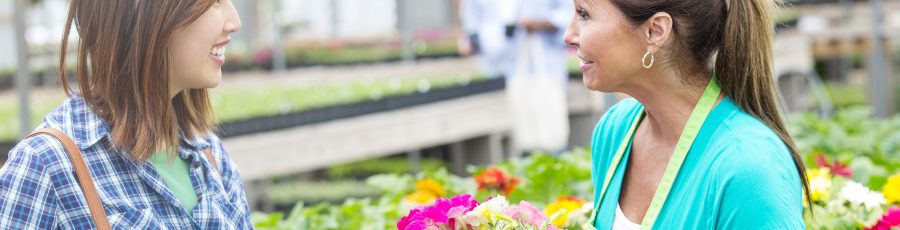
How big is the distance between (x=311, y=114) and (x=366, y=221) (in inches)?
158

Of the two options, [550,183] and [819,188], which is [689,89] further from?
[550,183]

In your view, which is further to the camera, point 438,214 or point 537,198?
point 537,198

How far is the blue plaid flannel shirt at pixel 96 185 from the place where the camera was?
2127 millimetres

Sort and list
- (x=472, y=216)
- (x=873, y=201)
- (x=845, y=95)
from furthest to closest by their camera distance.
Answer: (x=845, y=95) < (x=873, y=201) < (x=472, y=216)

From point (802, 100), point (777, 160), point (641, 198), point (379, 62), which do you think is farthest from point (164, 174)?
point (379, 62)

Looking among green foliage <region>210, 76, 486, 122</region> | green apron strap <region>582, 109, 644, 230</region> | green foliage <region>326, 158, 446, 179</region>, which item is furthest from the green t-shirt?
green foliage <region>210, 76, 486, 122</region>

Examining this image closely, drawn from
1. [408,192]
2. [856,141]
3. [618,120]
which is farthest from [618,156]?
[856,141]

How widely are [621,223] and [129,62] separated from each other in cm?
102

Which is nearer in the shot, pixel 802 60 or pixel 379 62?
pixel 802 60

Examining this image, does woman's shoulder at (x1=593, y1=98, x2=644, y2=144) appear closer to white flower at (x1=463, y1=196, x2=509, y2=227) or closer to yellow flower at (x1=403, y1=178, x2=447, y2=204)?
white flower at (x1=463, y1=196, x2=509, y2=227)

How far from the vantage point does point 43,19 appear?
1543 centimetres

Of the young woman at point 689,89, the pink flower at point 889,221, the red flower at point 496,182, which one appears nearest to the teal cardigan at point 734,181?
the young woman at point 689,89

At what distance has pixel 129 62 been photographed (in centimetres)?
229

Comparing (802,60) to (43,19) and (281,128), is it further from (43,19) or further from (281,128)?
(43,19)
